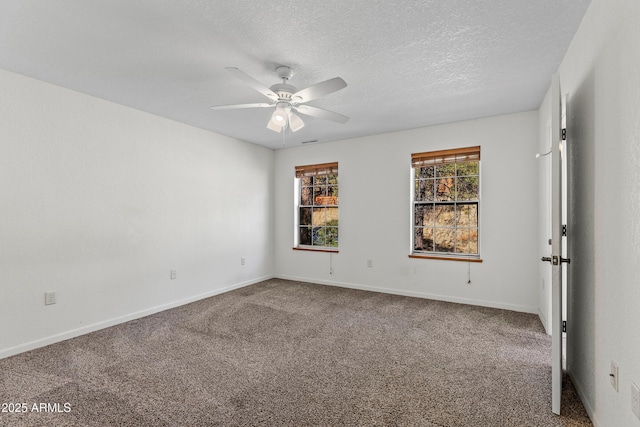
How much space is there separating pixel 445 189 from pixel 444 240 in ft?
2.43

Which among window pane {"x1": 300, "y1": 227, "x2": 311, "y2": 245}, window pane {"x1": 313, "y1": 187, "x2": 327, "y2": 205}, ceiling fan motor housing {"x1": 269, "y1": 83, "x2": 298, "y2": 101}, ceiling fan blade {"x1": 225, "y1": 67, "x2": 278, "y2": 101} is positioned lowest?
window pane {"x1": 300, "y1": 227, "x2": 311, "y2": 245}

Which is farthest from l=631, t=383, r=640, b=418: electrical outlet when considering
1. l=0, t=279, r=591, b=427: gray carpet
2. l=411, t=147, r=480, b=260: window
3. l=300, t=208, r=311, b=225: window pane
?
l=300, t=208, r=311, b=225: window pane

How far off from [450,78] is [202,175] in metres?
3.46

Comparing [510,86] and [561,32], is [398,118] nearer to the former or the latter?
[510,86]

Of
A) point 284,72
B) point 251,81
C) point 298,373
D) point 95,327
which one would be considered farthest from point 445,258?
point 95,327

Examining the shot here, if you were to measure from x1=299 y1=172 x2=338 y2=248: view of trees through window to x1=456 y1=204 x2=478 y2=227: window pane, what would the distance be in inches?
78.3

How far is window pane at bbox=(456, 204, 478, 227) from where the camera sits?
4250 mm

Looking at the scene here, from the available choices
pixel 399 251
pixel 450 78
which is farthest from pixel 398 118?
pixel 399 251

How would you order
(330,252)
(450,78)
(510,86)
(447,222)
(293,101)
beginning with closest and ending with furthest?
(293,101)
(450,78)
(510,86)
(447,222)
(330,252)

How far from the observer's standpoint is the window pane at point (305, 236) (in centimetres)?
575

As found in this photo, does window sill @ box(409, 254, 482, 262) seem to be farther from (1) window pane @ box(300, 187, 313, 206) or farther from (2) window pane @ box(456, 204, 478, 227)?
(1) window pane @ box(300, 187, 313, 206)

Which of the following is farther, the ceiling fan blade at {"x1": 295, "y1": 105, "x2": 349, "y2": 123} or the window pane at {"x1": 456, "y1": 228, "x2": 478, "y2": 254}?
the window pane at {"x1": 456, "y1": 228, "x2": 478, "y2": 254}

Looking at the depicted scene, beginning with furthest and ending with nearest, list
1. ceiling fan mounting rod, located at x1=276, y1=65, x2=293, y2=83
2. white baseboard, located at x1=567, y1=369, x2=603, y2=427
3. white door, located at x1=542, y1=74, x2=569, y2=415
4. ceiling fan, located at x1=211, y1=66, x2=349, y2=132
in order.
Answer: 1. ceiling fan mounting rod, located at x1=276, y1=65, x2=293, y2=83
2. ceiling fan, located at x1=211, y1=66, x2=349, y2=132
3. white door, located at x1=542, y1=74, x2=569, y2=415
4. white baseboard, located at x1=567, y1=369, x2=603, y2=427

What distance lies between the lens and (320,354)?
2695 millimetres
